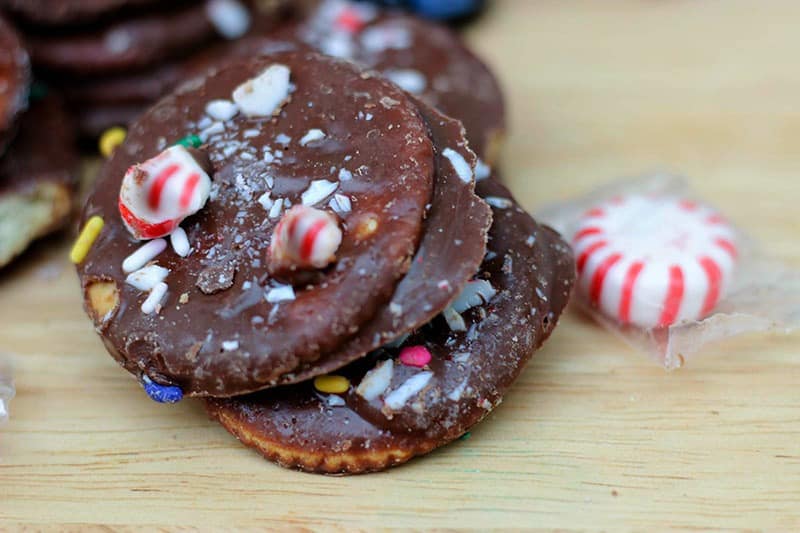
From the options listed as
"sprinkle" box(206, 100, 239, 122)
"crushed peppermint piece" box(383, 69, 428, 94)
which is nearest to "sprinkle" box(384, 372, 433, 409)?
"sprinkle" box(206, 100, 239, 122)

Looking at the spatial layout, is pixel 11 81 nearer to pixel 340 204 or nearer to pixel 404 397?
pixel 340 204

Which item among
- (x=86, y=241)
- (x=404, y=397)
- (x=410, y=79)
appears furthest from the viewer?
(x=410, y=79)

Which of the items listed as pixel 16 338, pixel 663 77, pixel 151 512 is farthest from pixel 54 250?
pixel 663 77

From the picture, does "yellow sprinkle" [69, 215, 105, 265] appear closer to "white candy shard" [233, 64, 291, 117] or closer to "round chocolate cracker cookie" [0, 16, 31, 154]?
"white candy shard" [233, 64, 291, 117]

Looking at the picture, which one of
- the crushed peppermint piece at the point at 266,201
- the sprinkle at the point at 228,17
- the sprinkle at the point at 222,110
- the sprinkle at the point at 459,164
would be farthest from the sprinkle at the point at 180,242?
the sprinkle at the point at 228,17

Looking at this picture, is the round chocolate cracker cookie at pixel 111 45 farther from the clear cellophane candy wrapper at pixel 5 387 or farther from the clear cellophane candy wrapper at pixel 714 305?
the clear cellophane candy wrapper at pixel 714 305

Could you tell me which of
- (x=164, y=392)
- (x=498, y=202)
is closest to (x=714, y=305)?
(x=498, y=202)
